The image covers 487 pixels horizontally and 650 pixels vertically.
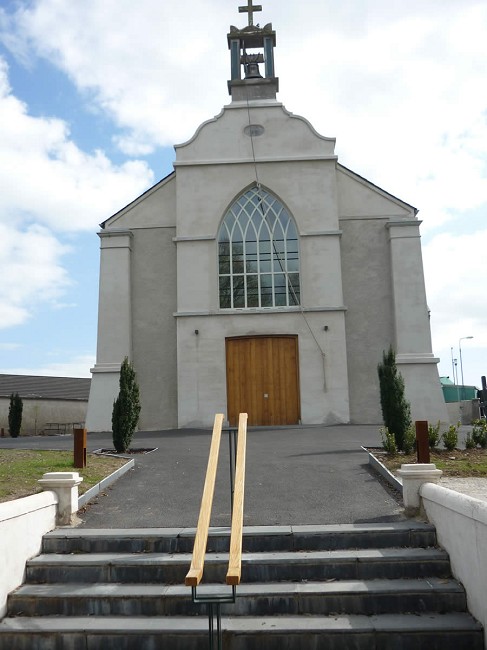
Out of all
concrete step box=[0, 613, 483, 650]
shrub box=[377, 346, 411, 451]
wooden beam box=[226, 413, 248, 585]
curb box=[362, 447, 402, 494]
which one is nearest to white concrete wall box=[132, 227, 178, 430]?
shrub box=[377, 346, 411, 451]

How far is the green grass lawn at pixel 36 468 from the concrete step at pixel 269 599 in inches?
101

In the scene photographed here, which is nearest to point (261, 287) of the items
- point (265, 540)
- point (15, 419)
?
point (15, 419)

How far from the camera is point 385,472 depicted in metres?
10.3

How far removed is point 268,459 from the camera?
12.7m

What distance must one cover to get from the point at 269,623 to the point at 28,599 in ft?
7.95

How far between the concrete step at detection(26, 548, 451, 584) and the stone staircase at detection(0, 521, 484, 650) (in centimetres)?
→ 1

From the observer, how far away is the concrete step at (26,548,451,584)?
6.56 m

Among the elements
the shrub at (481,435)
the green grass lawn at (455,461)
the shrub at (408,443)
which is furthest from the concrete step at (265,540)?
the shrub at (481,435)

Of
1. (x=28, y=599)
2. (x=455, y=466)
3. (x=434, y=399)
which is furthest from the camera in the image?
(x=434, y=399)

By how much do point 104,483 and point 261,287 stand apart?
12.4m

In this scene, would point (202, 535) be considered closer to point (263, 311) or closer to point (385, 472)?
point (385, 472)

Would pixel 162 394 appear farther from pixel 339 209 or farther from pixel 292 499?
pixel 292 499

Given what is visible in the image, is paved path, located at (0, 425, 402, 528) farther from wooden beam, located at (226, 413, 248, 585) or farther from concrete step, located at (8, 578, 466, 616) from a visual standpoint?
wooden beam, located at (226, 413, 248, 585)

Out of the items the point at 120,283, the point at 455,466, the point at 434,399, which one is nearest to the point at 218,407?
the point at 120,283
